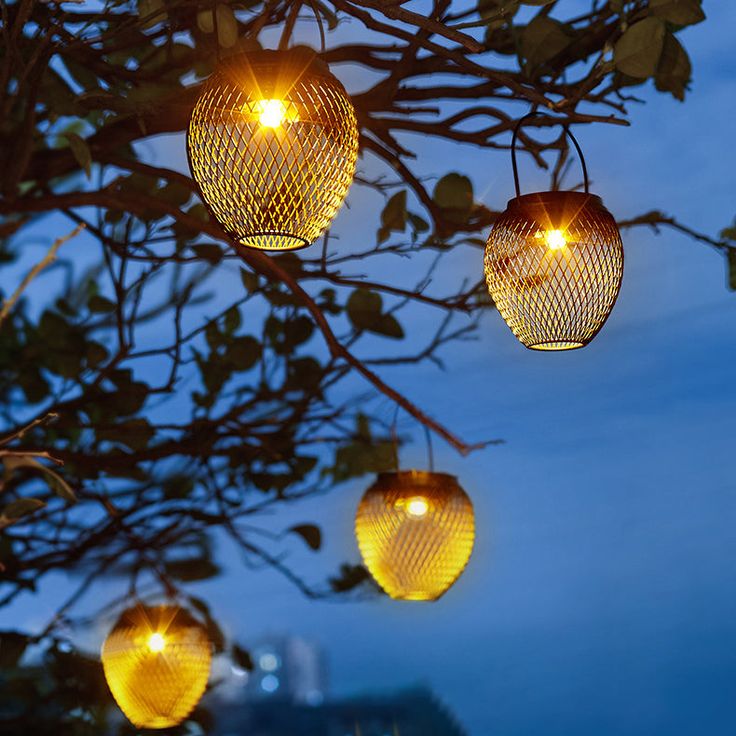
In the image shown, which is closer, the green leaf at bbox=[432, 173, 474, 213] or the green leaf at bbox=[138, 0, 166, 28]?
the green leaf at bbox=[138, 0, 166, 28]

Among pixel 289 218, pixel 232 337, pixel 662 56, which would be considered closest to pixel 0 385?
pixel 232 337

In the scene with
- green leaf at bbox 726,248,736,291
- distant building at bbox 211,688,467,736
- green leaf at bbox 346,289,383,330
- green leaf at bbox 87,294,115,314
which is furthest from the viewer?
distant building at bbox 211,688,467,736

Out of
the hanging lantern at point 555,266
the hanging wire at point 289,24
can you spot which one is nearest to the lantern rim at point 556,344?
the hanging lantern at point 555,266

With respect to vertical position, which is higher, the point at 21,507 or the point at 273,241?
the point at 273,241

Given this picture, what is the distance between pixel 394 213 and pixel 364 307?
16cm

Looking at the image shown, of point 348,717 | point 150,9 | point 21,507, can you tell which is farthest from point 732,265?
point 348,717

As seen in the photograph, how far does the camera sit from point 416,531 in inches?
55.1

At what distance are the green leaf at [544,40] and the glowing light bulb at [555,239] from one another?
0.77 ft

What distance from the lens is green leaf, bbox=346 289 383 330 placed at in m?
1.50

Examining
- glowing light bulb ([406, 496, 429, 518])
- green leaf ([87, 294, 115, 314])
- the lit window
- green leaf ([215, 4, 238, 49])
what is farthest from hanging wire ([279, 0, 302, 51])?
the lit window

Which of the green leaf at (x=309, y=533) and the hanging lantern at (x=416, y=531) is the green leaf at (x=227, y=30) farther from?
the green leaf at (x=309, y=533)

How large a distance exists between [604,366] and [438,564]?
1.17 meters

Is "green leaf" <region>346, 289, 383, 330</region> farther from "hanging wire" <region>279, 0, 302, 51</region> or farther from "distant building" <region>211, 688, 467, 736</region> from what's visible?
"distant building" <region>211, 688, 467, 736</region>

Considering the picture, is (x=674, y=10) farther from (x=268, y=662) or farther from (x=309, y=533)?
(x=268, y=662)
